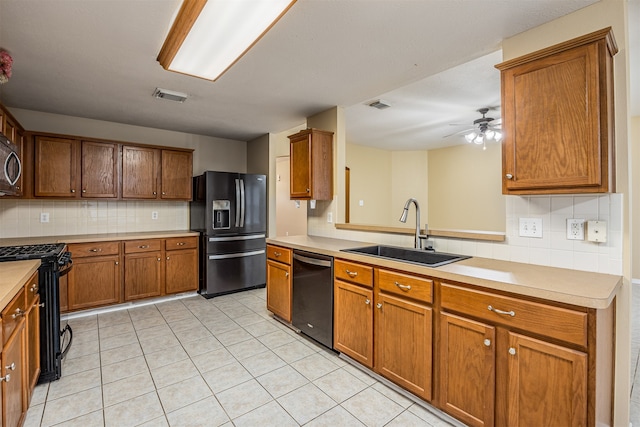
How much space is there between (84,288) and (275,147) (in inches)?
121

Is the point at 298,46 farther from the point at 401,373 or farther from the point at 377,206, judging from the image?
the point at 377,206

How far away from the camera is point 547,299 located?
132cm

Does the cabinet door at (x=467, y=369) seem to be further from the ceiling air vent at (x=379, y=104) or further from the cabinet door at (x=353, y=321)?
the ceiling air vent at (x=379, y=104)

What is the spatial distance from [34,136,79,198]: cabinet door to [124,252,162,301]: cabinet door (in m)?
1.03

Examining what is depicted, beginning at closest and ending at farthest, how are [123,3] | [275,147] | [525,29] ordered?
[123,3]
[525,29]
[275,147]

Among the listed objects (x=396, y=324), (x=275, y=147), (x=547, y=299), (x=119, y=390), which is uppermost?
(x=275, y=147)

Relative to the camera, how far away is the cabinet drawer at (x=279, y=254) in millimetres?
2959

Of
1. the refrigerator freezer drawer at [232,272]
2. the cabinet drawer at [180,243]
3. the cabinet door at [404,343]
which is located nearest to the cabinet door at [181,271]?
the cabinet drawer at [180,243]

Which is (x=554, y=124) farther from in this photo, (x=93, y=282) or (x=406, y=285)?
(x=93, y=282)

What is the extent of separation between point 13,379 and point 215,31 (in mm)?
2141

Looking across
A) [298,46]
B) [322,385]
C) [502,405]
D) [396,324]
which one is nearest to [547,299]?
[502,405]

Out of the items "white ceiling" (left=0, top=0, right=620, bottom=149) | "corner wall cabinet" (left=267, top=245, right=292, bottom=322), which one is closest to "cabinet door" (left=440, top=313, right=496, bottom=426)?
"corner wall cabinet" (left=267, top=245, right=292, bottom=322)

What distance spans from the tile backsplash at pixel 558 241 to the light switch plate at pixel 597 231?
0.07 feet

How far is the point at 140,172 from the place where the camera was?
13.1ft
